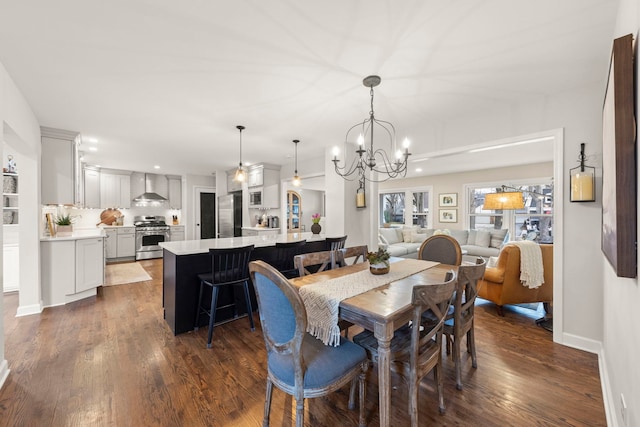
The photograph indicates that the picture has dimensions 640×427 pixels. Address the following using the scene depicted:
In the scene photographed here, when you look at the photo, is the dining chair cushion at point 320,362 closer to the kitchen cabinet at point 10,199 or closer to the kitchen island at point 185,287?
the kitchen island at point 185,287

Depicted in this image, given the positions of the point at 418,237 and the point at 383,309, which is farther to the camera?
the point at 418,237

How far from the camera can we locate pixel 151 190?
7289 millimetres

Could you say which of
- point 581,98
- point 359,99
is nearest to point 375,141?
point 359,99

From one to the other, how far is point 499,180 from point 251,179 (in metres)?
5.87

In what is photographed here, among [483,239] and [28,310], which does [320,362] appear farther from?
[483,239]

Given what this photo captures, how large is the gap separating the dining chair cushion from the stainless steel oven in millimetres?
6763

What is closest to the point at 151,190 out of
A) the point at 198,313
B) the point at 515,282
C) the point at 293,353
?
the point at 198,313

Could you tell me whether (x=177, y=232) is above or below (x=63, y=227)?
below

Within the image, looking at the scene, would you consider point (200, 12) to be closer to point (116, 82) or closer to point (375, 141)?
point (116, 82)

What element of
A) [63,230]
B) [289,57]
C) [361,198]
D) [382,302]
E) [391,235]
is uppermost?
[289,57]

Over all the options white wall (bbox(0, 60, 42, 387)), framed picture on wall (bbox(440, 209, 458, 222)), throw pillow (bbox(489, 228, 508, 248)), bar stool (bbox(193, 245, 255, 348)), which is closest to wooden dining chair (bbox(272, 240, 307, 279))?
bar stool (bbox(193, 245, 255, 348))

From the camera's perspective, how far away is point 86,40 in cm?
178

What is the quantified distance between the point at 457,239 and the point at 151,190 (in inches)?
318

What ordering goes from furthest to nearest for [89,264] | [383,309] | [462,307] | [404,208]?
[404,208] → [89,264] → [462,307] → [383,309]
